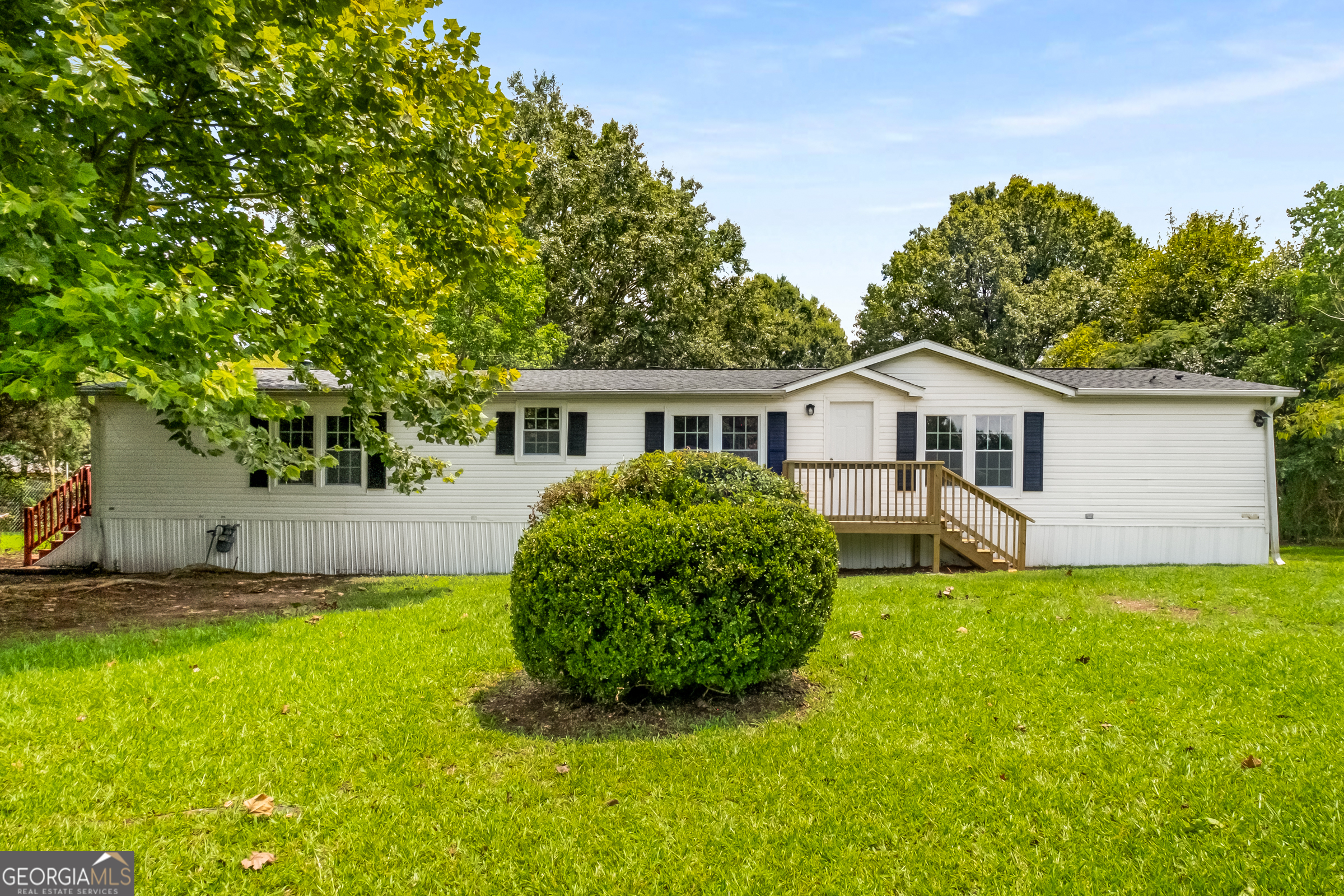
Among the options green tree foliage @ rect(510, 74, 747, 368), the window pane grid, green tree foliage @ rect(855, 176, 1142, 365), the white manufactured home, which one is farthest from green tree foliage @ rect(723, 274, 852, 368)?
the white manufactured home

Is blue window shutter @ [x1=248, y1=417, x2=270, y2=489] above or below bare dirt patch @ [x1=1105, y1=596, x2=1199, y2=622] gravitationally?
above

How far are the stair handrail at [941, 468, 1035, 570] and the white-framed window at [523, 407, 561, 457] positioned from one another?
22.8ft

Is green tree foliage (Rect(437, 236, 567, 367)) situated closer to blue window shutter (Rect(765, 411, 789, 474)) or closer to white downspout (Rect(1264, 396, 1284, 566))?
blue window shutter (Rect(765, 411, 789, 474))

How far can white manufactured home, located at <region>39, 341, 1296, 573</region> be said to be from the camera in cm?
1254

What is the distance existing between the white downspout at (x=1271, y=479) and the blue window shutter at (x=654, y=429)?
10.7 m

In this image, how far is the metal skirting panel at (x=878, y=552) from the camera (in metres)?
13.1

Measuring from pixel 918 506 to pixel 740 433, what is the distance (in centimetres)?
339

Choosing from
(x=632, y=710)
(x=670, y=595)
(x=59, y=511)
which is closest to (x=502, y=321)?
(x=59, y=511)

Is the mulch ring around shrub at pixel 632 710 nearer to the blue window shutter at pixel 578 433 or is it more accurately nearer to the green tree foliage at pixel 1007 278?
the blue window shutter at pixel 578 433

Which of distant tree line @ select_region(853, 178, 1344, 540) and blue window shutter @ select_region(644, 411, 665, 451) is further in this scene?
distant tree line @ select_region(853, 178, 1344, 540)

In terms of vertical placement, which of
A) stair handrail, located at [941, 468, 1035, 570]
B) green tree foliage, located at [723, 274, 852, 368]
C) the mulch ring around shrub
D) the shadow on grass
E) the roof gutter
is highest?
green tree foliage, located at [723, 274, 852, 368]

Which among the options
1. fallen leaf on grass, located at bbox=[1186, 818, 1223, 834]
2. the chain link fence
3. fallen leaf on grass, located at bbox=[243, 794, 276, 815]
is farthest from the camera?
the chain link fence

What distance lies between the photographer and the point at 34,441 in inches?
750

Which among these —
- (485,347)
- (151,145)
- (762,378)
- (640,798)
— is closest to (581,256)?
(485,347)
